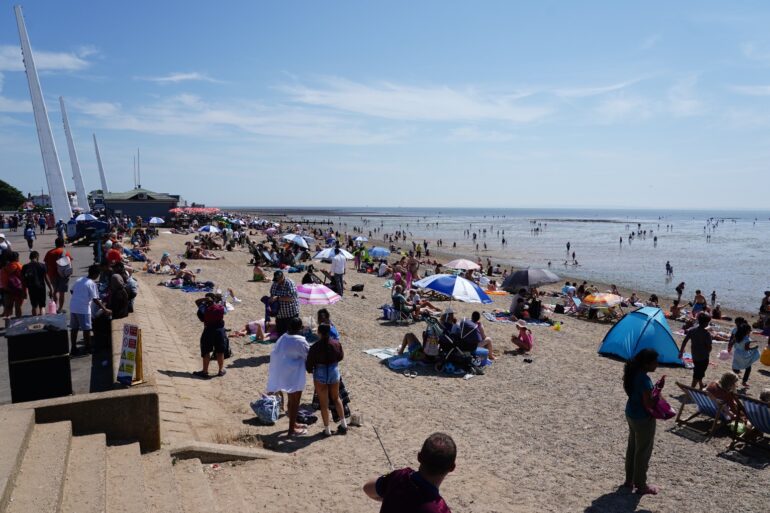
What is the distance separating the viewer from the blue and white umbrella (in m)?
12.6

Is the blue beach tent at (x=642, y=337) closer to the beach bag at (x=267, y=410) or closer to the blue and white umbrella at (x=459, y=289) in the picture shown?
the blue and white umbrella at (x=459, y=289)

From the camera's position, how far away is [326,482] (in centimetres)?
546

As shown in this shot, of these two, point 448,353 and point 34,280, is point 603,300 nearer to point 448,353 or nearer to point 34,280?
point 448,353

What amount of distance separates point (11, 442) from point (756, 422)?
8.36 meters

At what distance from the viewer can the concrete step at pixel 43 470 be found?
3383 mm

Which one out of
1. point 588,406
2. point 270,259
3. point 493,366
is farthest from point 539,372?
point 270,259

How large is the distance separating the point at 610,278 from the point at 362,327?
88.7ft

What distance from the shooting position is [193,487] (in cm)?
474

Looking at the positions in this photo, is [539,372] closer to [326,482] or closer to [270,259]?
[326,482]

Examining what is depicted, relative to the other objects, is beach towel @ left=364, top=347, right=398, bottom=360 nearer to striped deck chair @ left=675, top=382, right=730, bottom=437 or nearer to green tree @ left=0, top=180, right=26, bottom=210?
striped deck chair @ left=675, top=382, right=730, bottom=437

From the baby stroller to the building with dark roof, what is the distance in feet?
154

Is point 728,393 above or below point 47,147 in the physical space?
below

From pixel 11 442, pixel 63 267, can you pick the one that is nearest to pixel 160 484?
pixel 11 442

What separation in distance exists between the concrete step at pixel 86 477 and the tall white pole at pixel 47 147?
3283cm
